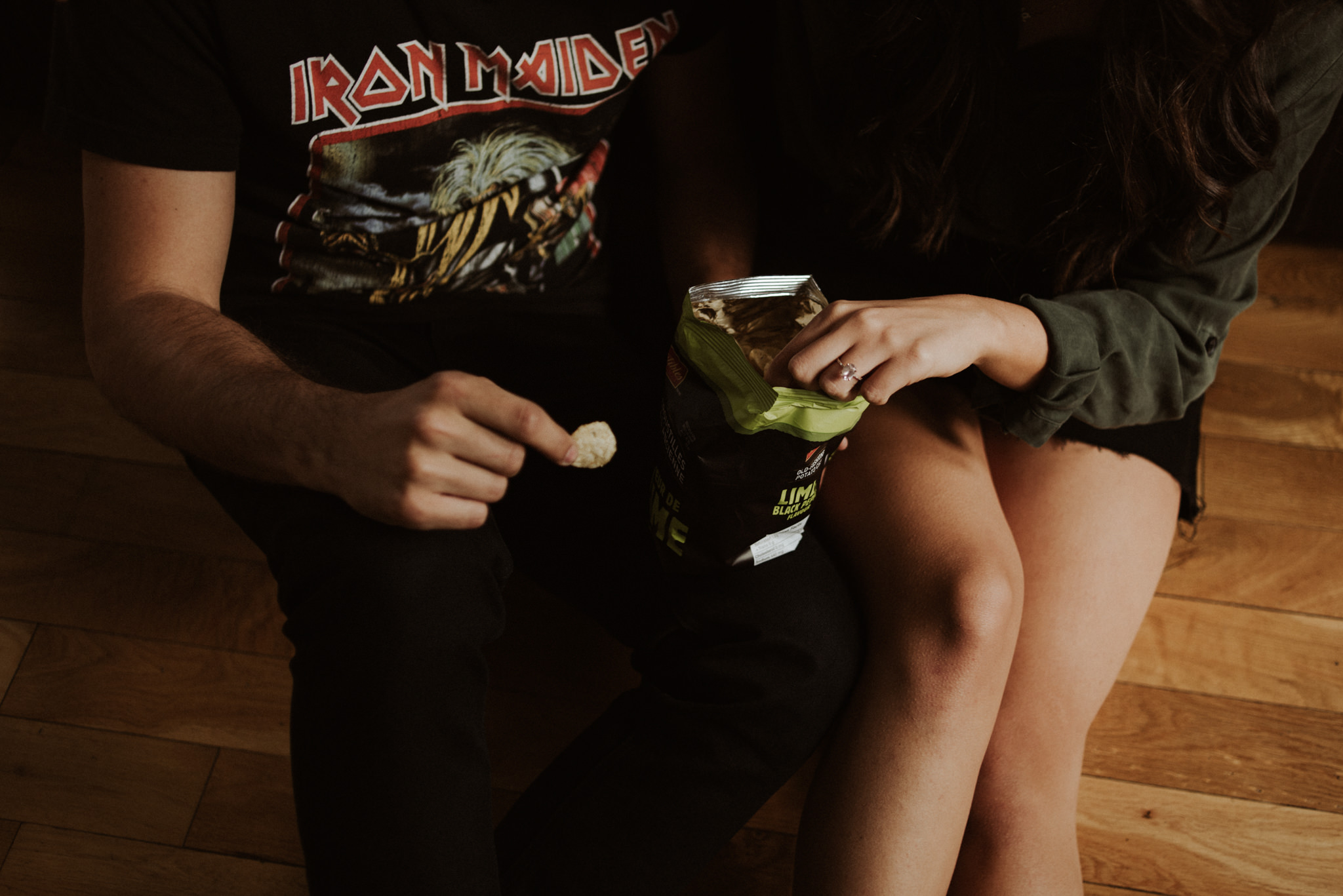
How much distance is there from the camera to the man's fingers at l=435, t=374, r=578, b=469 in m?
0.65

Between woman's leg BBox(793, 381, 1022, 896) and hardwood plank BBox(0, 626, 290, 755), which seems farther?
hardwood plank BBox(0, 626, 290, 755)

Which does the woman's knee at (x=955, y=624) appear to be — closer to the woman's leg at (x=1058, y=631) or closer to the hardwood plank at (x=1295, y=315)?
the woman's leg at (x=1058, y=631)

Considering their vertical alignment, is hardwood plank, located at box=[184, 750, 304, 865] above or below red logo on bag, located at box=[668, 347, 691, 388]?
below

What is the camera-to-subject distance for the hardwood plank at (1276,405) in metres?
1.32

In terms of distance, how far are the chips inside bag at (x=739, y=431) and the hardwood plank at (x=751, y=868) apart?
1.22 ft

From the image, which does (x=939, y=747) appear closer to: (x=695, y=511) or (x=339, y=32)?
(x=695, y=511)

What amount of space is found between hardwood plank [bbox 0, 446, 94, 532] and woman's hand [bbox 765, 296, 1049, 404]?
975 millimetres

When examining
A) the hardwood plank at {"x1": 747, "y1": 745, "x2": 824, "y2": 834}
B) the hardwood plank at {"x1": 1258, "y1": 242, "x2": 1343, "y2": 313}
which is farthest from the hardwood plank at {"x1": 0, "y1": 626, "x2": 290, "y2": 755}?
the hardwood plank at {"x1": 1258, "y1": 242, "x2": 1343, "y2": 313}

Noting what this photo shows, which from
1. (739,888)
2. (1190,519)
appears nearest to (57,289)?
(739,888)

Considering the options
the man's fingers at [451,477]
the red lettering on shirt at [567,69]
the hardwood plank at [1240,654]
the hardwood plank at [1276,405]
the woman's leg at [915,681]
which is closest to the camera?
the man's fingers at [451,477]

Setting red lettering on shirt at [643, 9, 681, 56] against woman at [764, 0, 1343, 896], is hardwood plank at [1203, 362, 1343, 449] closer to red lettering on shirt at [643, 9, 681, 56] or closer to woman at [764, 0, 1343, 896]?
woman at [764, 0, 1343, 896]

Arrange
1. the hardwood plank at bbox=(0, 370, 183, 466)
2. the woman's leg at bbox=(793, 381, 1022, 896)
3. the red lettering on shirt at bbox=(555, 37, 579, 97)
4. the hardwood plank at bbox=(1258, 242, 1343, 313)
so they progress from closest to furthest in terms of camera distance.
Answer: the woman's leg at bbox=(793, 381, 1022, 896), the red lettering on shirt at bbox=(555, 37, 579, 97), the hardwood plank at bbox=(0, 370, 183, 466), the hardwood plank at bbox=(1258, 242, 1343, 313)

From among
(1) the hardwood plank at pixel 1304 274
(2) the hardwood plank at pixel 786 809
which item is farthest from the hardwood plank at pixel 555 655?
(1) the hardwood plank at pixel 1304 274

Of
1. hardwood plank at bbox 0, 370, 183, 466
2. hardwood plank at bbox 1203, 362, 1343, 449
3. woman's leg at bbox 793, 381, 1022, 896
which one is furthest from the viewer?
hardwood plank at bbox 1203, 362, 1343, 449
